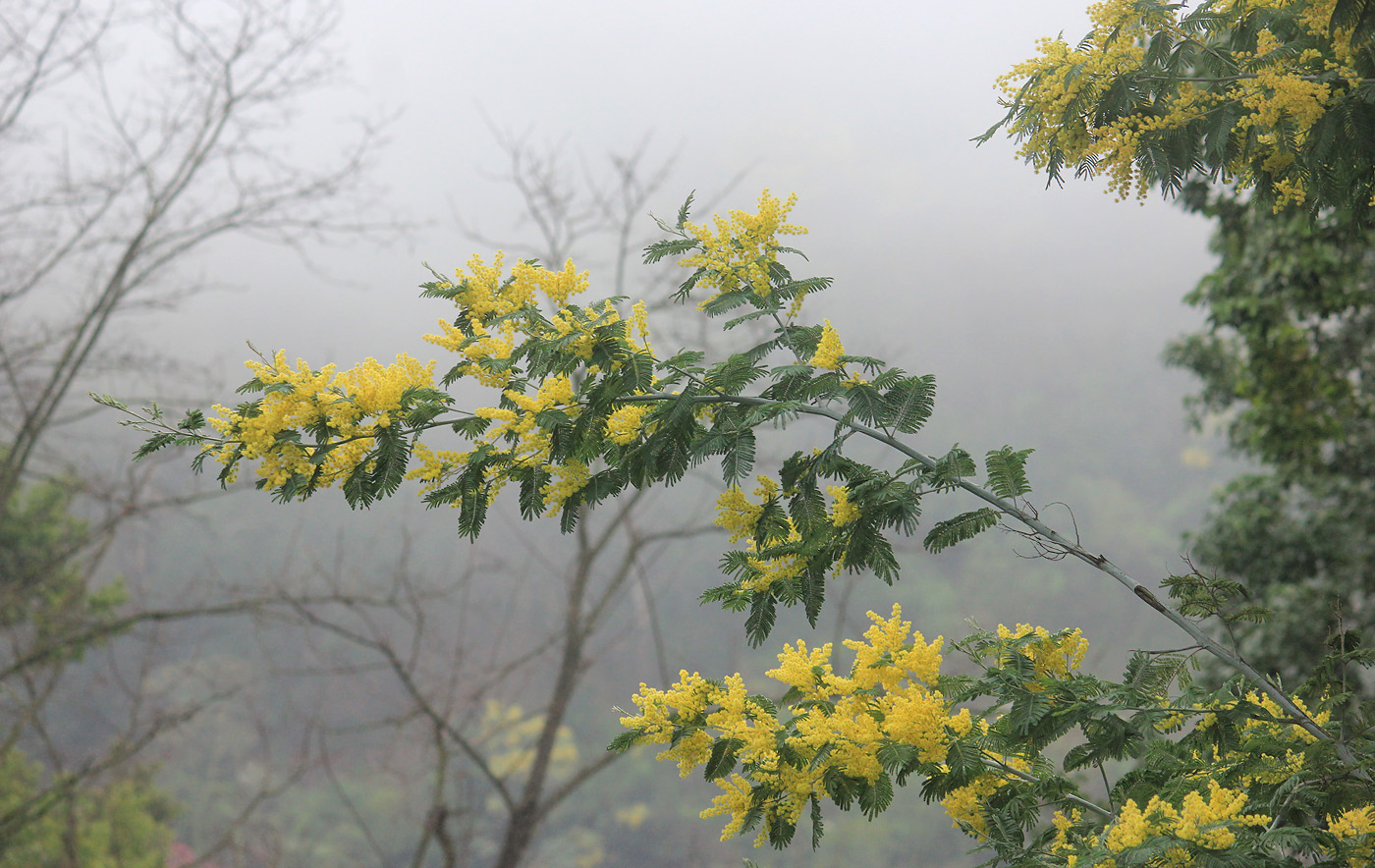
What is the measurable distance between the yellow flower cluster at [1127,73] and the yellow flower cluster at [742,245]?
0.55m

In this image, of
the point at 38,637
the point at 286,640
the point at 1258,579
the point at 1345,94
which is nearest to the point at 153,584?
the point at 286,640

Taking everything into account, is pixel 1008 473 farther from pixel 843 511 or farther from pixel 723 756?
pixel 723 756

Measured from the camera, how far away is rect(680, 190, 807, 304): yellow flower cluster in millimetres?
1387

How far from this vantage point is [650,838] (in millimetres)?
8586

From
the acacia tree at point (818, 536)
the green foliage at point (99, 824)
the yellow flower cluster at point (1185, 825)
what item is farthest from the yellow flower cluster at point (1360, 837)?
the green foliage at point (99, 824)

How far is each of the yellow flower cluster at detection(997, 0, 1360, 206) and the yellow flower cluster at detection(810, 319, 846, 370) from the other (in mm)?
730

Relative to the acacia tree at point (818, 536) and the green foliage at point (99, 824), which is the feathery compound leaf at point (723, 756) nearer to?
the acacia tree at point (818, 536)

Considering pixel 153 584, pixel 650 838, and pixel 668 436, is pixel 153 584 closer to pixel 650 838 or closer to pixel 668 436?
pixel 650 838

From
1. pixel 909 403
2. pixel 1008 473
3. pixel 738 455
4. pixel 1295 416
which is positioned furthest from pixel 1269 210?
pixel 738 455

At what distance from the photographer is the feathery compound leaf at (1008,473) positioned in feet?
4.10

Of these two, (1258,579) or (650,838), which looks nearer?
(1258,579)

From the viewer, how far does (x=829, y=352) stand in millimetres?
1217

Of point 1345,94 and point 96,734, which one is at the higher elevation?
point 96,734

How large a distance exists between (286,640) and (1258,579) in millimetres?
8940
